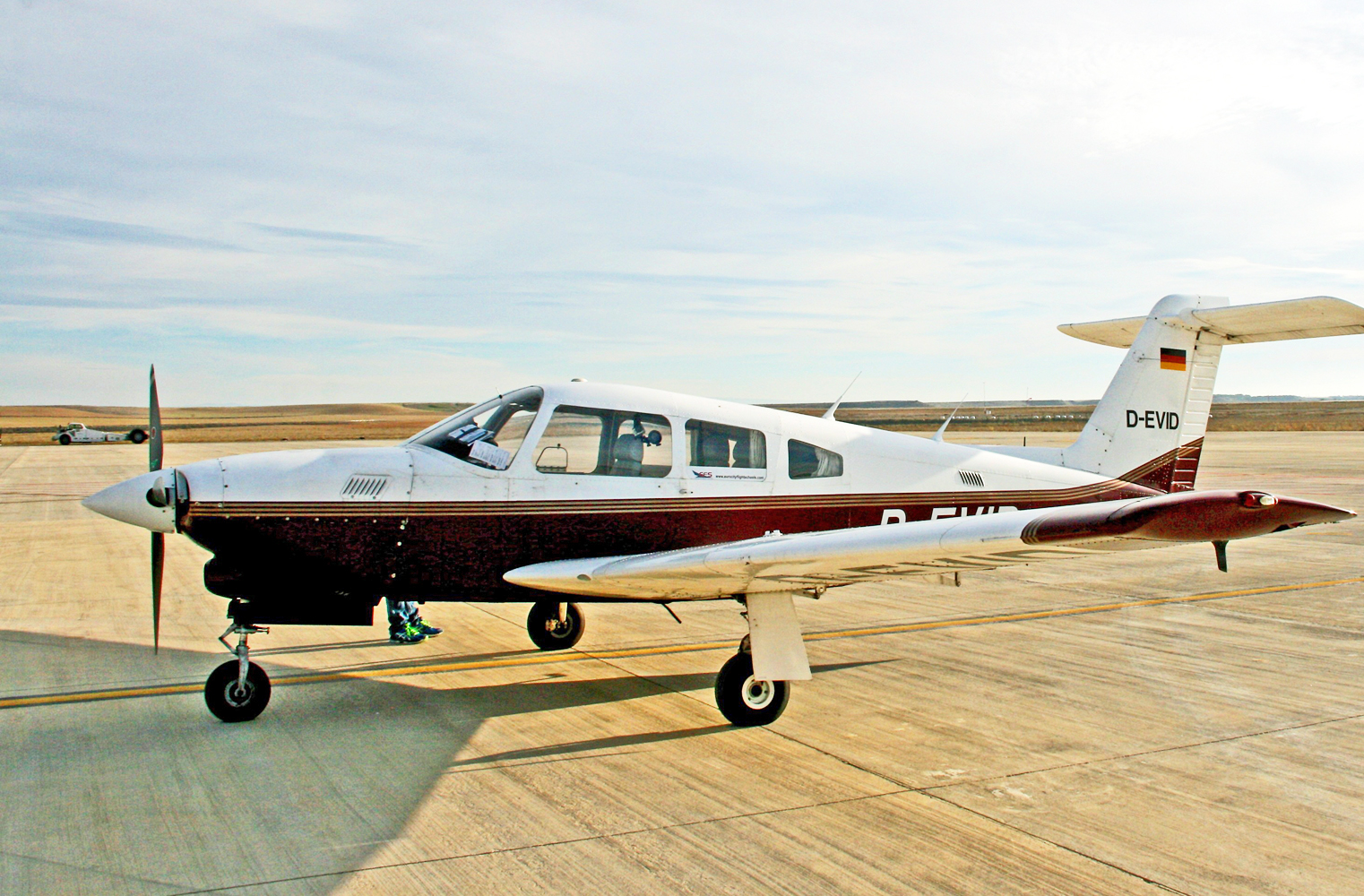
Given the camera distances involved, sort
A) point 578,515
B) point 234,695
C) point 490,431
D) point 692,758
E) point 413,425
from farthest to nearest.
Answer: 1. point 413,425
2. point 490,431
3. point 578,515
4. point 234,695
5. point 692,758

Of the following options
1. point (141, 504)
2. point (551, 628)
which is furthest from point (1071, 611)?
point (141, 504)

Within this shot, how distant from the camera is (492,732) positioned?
6328 mm


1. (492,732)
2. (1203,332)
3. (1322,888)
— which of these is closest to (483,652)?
(492,732)

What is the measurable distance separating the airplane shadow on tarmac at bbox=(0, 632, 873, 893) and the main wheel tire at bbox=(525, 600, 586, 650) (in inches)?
41.0

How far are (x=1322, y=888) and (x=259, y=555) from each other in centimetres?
615

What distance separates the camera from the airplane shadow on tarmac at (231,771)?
4.34 m

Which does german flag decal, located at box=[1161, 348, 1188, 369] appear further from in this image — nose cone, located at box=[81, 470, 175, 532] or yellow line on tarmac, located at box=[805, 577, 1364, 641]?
nose cone, located at box=[81, 470, 175, 532]

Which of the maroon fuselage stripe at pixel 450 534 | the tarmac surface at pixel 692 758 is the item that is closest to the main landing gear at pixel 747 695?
the tarmac surface at pixel 692 758

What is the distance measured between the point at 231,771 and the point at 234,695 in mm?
1076

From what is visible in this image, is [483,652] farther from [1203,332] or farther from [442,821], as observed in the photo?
[1203,332]

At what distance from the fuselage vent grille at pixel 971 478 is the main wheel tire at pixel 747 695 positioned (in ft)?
8.60

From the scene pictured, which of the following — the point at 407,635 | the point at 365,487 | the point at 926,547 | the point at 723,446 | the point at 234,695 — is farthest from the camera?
the point at 407,635

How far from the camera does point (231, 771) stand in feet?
18.1

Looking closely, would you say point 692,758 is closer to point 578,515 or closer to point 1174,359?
point 578,515
